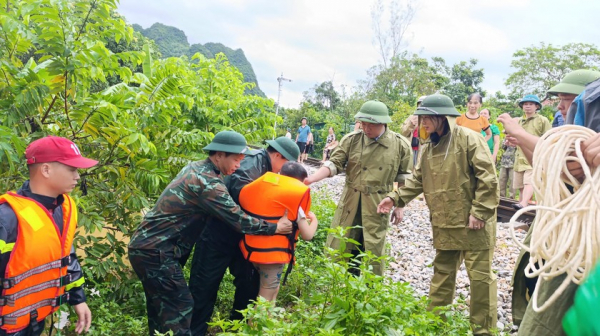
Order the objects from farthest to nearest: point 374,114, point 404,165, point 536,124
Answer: point 536,124
point 404,165
point 374,114

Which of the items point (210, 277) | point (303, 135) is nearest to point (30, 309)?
point (210, 277)

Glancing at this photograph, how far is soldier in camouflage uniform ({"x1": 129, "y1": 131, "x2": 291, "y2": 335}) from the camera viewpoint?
3.36 metres

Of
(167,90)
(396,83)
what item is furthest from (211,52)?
(167,90)

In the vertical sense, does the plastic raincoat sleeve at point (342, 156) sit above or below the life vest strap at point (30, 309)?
above

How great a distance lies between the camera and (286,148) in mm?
3945

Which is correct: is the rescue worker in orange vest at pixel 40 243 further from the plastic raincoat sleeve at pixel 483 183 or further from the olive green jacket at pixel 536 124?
the olive green jacket at pixel 536 124

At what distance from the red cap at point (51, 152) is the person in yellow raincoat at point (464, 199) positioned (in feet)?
9.10

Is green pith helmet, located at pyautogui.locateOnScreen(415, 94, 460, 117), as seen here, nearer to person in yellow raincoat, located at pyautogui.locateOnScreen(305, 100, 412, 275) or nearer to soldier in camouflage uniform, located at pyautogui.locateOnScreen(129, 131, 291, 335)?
person in yellow raincoat, located at pyautogui.locateOnScreen(305, 100, 412, 275)

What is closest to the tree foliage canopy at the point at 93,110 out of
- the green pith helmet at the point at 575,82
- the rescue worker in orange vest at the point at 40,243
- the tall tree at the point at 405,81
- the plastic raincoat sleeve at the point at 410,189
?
the rescue worker in orange vest at the point at 40,243

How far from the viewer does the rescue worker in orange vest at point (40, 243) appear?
236cm

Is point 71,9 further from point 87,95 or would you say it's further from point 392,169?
point 392,169

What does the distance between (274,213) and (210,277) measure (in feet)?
3.18

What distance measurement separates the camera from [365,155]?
472cm

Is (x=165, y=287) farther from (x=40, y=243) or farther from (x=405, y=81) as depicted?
(x=405, y=81)
